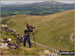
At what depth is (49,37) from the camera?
43219 mm

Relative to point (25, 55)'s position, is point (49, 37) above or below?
below

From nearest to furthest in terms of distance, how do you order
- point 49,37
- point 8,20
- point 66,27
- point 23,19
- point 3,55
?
point 3,55
point 49,37
point 66,27
point 8,20
point 23,19

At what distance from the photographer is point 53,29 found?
4778 cm

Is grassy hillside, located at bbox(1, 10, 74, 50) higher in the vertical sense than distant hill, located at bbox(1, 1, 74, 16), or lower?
lower

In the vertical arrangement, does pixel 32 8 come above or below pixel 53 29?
above

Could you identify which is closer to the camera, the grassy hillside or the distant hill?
the distant hill

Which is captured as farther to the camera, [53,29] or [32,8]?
[32,8]

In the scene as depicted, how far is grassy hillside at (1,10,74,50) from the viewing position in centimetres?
3883

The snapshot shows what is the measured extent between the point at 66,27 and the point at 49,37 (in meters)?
8.21

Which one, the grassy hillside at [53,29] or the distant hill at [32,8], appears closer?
the distant hill at [32,8]

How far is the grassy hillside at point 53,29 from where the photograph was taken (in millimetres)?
38834

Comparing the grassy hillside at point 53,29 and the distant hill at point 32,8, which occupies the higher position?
the distant hill at point 32,8

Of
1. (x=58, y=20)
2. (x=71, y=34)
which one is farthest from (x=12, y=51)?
(x=58, y=20)

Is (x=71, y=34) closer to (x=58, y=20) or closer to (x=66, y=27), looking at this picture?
(x=66, y=27)
